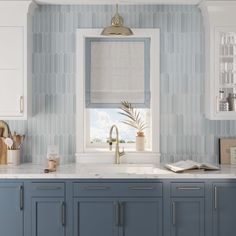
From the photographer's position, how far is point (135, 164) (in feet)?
16.3

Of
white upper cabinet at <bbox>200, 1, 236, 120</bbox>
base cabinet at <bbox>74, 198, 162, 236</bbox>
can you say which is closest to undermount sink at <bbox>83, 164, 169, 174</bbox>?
base cabinet at <bbox>74, 198, 162, 236</bbox>

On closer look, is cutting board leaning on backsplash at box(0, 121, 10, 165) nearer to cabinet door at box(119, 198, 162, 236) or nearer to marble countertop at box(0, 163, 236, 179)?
marble countertop at box(0, 163, 236, 179)

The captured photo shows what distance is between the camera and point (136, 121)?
5.13 meters

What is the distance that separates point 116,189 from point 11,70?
1.43m

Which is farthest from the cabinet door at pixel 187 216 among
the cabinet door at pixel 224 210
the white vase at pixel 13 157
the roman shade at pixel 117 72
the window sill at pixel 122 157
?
the white vase at pixel 13 157

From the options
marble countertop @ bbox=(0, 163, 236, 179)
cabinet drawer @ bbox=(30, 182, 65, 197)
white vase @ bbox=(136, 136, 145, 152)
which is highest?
white vase @ bbox=(136, 136, 145, 152)

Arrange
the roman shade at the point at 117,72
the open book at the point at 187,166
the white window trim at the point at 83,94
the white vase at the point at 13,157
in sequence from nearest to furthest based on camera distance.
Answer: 1. the open book at the point at 187,166
2. the white vase at the point at 13,157
3. the white window trim at the point at 83,94
4. the roman shade at the point at 117,72

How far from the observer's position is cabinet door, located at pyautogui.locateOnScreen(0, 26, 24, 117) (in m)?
4.62

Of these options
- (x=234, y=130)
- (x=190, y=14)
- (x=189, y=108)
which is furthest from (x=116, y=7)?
(x=234, y=130)

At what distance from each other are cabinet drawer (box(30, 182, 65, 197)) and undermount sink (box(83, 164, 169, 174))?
1.02ft

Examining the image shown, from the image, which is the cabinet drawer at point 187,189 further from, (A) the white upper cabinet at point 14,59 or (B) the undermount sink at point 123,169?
(A) the white upper cabinet at point 14,59

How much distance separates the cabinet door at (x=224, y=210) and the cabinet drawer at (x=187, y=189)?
14 cm

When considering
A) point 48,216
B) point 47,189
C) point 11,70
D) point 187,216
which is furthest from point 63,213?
point 11,70

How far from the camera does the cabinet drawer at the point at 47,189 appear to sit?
14.4 ft
